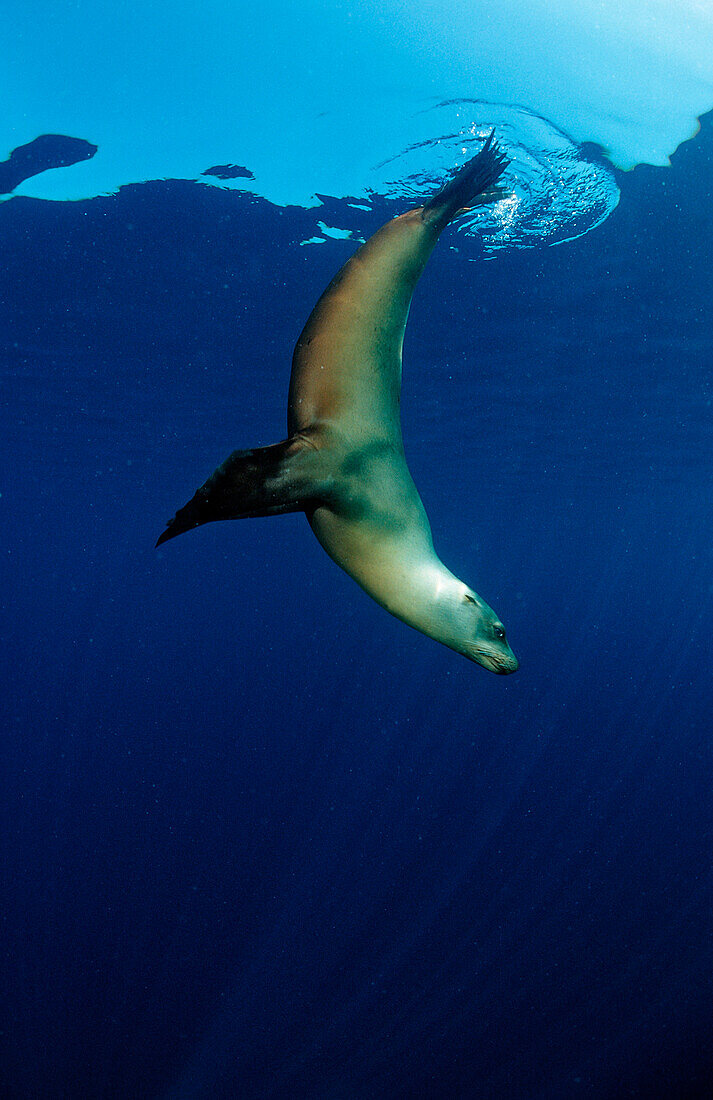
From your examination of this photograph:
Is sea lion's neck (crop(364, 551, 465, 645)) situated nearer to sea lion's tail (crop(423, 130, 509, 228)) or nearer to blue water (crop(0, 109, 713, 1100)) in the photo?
sea lion's tail (crop(423, 130, 509, 228))

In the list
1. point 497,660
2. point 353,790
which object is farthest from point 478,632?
point 353,790

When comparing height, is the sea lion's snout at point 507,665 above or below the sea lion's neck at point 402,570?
below

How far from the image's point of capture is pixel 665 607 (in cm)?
13262

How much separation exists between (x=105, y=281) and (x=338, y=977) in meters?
13.0

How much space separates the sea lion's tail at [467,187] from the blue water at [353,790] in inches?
363

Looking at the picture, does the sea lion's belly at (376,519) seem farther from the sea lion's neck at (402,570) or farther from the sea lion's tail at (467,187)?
the sea lion's tail at (467,187)

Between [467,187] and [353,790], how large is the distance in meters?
21.4

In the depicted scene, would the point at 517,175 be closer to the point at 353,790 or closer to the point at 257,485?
the point at 257,485

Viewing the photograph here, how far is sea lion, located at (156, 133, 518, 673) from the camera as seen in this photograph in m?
1.67

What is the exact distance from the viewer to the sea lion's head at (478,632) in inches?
65.5

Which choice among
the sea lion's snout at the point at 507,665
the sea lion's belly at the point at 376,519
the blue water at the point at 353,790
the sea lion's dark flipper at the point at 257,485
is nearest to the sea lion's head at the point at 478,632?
the sea lion's snout at the point at 507,665

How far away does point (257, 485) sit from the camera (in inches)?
65.2

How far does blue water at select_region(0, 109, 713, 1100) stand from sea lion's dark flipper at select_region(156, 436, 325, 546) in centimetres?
992

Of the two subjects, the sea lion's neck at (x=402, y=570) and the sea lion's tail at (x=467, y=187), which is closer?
the sea lion's neck at (x=402, y=570)
